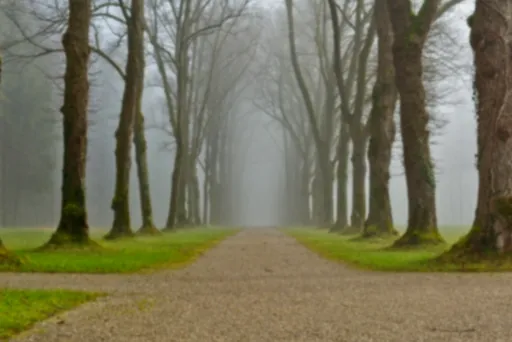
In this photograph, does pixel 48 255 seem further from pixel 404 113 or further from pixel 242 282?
pixel 404 113

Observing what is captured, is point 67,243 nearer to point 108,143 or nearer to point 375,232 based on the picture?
point 375,232

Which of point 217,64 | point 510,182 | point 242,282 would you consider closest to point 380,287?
point 242,282

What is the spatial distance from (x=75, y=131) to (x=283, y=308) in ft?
38.7

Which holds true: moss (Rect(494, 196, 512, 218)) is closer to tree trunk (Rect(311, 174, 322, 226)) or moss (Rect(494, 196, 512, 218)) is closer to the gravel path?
the gravel path

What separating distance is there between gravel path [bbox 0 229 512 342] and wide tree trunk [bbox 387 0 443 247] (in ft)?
17.7

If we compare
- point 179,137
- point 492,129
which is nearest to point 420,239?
point 492,129

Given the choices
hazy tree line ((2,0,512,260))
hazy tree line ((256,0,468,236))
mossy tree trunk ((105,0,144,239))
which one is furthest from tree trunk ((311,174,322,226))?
mossy tree trunk ((105,0,144,239))

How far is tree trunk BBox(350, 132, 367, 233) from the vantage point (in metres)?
31.4

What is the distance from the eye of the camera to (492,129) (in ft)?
47.6

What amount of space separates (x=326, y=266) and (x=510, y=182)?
362 cm

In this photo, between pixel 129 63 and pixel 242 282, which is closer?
pixel 242 282

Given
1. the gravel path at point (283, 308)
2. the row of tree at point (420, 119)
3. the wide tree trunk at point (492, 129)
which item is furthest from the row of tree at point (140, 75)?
the wide tree trunk at point (492, 129)

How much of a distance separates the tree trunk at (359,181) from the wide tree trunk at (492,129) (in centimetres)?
1653

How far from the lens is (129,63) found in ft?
88.6
